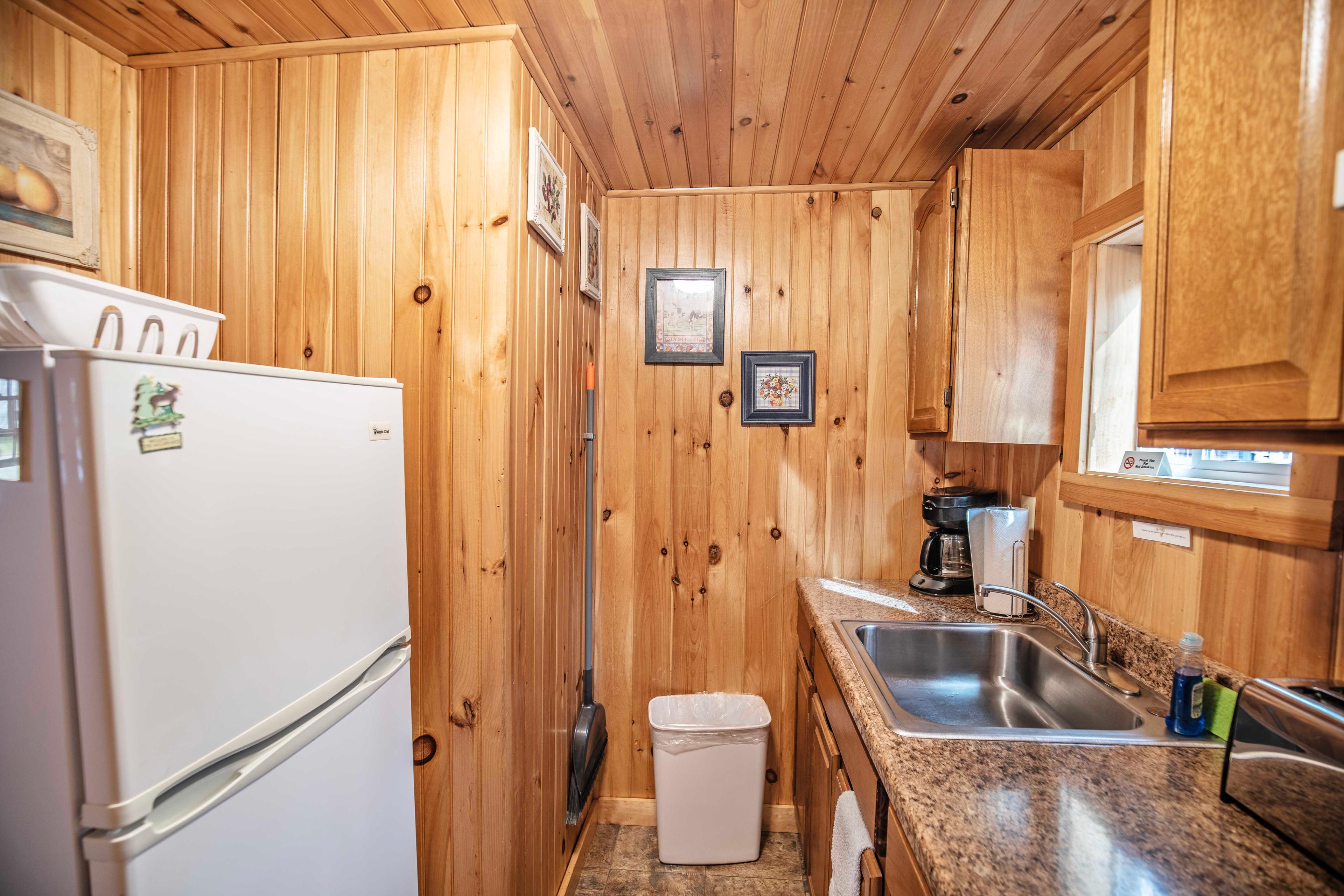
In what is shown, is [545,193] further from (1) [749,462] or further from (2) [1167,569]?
(2) [1167,569]

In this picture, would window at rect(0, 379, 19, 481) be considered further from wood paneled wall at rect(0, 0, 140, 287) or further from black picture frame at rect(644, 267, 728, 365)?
black picture frame at rect(644, 267, 728, 365)

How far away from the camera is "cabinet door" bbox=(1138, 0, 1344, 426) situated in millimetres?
614

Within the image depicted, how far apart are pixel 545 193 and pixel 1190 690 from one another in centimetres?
174

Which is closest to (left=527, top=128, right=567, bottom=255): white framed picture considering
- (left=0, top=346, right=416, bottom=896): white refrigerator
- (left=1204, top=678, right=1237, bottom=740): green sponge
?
(left=0, top=346, right=416, bottom=896): white refrigerator

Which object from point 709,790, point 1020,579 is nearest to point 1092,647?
point 1020,579

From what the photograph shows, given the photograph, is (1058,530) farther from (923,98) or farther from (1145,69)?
(923,98)

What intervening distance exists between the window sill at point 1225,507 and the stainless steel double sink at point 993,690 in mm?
376

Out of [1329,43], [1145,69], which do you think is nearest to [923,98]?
[1145,69]

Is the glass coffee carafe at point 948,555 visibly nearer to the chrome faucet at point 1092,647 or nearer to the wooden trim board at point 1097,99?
the chrome faucet at point 1092,647

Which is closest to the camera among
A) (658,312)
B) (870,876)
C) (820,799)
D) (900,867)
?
(900,867)

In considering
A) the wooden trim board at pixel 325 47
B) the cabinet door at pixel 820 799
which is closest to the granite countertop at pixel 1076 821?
the cabinet door at pixel 820 799

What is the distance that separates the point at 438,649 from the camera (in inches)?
51.6

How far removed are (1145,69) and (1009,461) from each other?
1.11m

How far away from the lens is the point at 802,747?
6.21 feet
